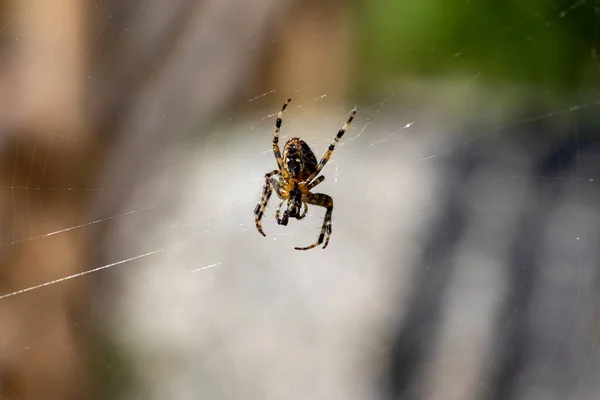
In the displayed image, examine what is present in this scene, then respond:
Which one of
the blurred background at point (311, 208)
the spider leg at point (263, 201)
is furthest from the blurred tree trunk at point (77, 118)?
the spider leg at point (263, 201)

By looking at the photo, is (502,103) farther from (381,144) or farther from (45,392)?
(45,392)

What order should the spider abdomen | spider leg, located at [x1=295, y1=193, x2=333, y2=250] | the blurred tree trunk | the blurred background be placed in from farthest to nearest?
the blurred tree trunk
the blurred background
spider leg, located at [x1=295, y1=193, x2=333, y2=250]
the spider abdomen

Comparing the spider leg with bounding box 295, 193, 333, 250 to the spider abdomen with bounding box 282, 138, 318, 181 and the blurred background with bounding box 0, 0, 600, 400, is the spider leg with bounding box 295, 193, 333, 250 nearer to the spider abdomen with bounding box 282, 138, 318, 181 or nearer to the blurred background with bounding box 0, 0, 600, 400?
the spider abdomen with bounding box 282, 138, 318, 181

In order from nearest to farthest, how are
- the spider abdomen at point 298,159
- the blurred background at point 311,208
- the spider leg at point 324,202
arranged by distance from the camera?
the spider abdomen at point 298,159 → the spider leg at point 324,202 → the blurred background at point 311,208

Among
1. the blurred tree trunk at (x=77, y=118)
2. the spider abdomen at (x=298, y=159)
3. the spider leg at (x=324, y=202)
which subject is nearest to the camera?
the spider abdomen at (x=298, y=159)

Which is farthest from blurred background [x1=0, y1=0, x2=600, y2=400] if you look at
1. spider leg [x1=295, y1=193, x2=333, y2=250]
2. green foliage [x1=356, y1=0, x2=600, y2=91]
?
spider leg [x1=295, y1=193, x2=333, y2=250]

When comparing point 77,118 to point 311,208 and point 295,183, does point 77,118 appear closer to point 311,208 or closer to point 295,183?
point 311,208

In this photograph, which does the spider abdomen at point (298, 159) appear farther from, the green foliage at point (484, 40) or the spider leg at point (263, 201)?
the green foliage at point (484, 40)
